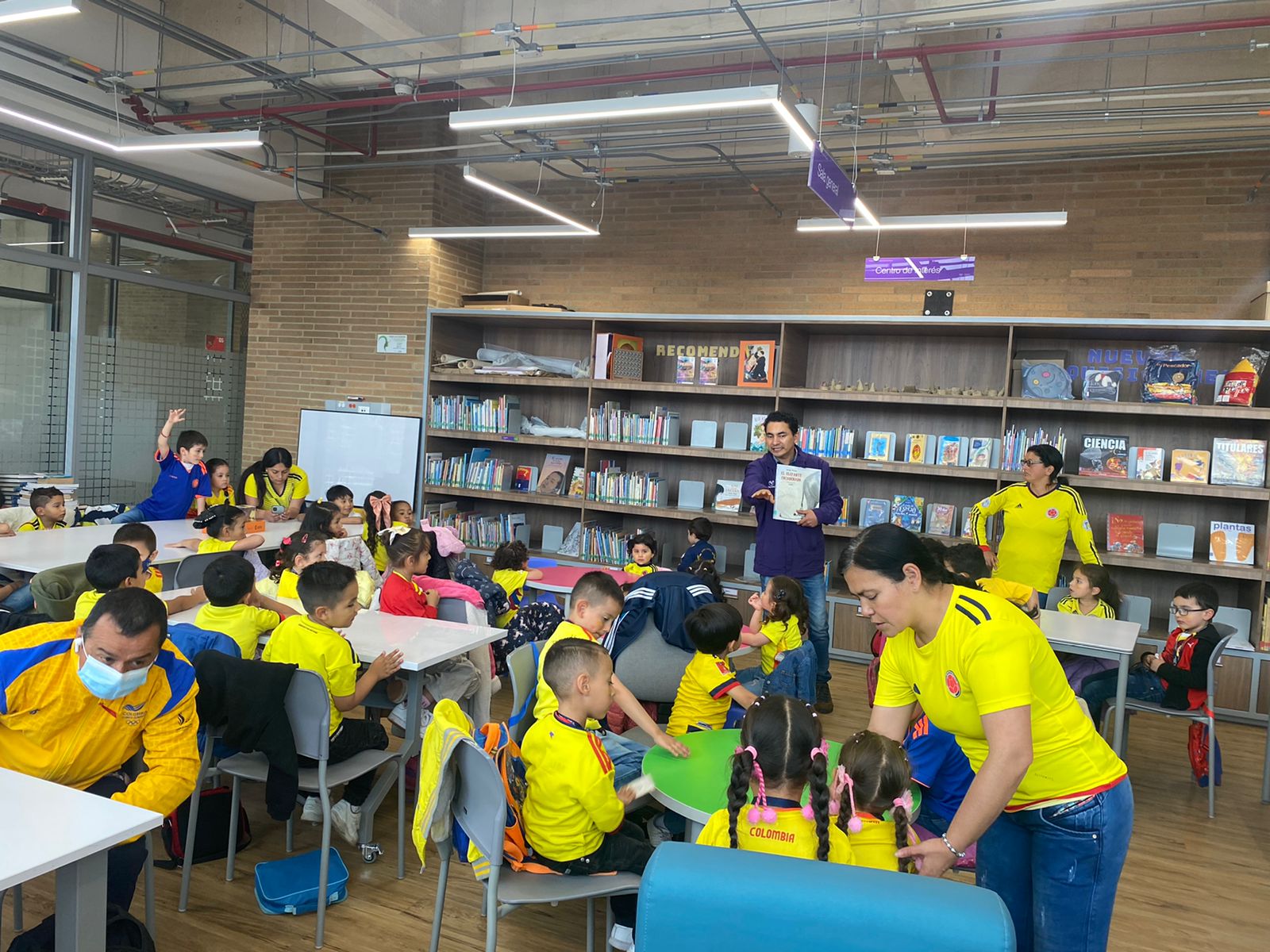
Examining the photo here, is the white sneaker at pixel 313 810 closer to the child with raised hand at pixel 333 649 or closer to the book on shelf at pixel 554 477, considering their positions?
the child with raised hand at pixel 333 649

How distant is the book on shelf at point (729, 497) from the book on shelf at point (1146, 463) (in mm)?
2819

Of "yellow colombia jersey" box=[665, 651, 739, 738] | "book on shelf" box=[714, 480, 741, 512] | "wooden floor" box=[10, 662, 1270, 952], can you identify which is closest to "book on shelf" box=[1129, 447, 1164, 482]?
"wooden floor" box=[10, 662, 1270, 952]

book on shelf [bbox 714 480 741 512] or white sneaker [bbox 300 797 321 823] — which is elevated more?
book on shelf [bbox 714 480 741 512]

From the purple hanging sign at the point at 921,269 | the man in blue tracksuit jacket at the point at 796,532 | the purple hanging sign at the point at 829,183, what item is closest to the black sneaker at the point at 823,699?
the man in blue tracksuit jacket at the point at 796,532

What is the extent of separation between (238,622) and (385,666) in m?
0.63

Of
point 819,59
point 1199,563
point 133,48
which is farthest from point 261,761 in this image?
point 133,48

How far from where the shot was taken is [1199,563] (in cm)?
612

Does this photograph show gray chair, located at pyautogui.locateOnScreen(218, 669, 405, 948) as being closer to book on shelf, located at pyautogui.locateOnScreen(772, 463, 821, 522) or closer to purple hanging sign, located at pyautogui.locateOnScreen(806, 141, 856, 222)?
book on shelf, located at pyautogui.locateOnScreen(772, 463, 821, 522)

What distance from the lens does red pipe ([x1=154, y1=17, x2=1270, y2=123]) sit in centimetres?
512

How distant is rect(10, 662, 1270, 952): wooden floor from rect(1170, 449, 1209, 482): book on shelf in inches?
91.8

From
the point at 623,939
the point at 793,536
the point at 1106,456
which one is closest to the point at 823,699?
the point at 793,536

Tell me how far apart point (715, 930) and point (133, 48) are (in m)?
8.07

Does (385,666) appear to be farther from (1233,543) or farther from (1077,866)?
(1233,543)

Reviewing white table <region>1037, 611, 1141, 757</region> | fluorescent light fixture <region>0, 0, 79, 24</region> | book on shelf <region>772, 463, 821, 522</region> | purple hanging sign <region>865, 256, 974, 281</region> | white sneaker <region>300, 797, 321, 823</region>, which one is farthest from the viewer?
purple hanging sign <region>865, 256, 974, 281</region>
